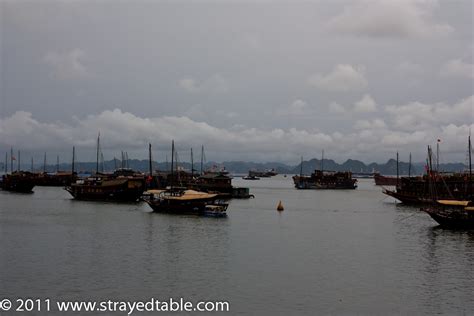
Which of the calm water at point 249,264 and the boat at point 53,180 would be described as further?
the boat at point 53,180

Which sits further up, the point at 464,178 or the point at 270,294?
the point at 464,178

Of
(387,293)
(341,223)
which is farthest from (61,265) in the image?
(341,223)

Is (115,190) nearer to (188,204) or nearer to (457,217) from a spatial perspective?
(188,204)

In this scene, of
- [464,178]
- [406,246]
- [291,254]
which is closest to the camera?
[291,254]

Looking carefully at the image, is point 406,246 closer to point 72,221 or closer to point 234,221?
point 234,221

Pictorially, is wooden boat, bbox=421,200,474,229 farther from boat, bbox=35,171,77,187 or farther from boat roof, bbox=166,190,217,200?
boat, bbox=35,171,77,187

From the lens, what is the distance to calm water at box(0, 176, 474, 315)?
28.3 meters

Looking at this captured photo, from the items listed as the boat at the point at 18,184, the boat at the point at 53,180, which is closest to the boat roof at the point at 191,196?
the boat at the point at 18,184

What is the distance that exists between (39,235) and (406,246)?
33.3 metres

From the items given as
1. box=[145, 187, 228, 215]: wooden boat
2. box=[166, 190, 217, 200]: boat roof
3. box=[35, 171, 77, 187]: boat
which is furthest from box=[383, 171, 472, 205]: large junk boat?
box=[35, 171, 77, 187]: boat

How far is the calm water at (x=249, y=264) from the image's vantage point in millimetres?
28312

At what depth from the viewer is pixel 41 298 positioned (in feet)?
90.0

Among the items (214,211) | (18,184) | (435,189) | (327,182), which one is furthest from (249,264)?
(327,182)

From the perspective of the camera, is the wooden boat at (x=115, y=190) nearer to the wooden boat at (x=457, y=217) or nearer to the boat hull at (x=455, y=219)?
the wooden boat at (x=457, y=217)
